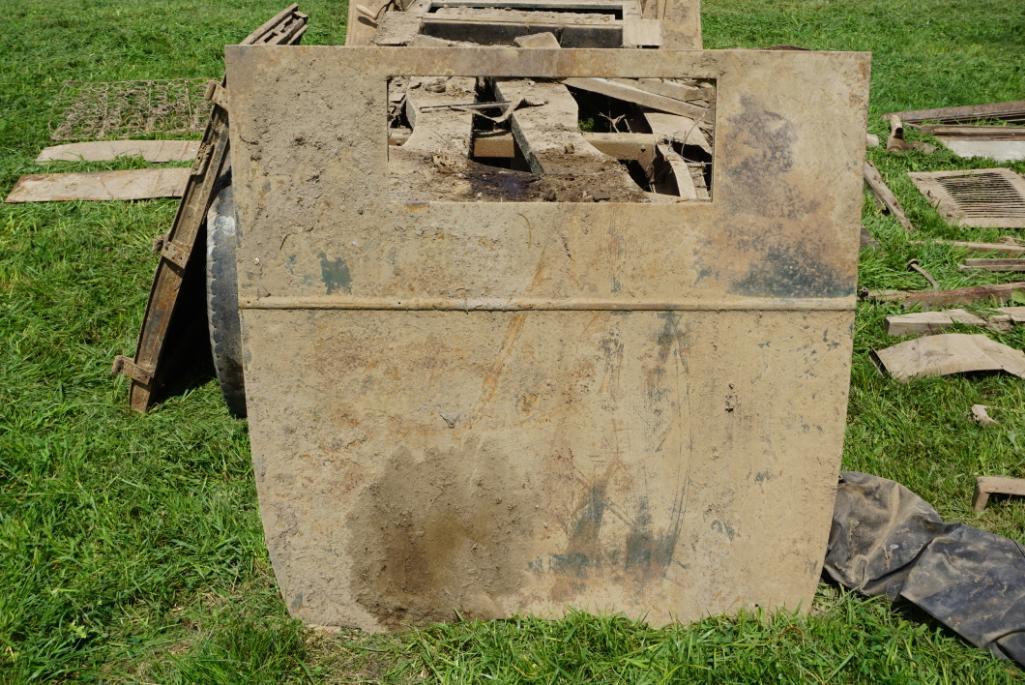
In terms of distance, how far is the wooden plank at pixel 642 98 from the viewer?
19.8 feet

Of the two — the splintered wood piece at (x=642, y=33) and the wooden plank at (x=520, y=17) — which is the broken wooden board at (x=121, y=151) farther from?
the splintered wood piece at (x=642, y=33)

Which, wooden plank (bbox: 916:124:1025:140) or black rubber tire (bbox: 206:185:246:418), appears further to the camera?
wooden plank (bbox: 916:124:1025:140)

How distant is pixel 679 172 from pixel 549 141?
2.13 ft

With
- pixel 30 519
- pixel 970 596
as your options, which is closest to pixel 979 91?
pixel 970 596

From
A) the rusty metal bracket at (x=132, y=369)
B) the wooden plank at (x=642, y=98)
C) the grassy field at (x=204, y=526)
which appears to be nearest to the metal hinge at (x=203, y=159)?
the rusty metal bracket at (x=132, y=369)

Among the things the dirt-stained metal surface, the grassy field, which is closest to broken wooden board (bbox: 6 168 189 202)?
the grassy field

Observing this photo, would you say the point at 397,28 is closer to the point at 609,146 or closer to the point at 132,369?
the point at 609,146

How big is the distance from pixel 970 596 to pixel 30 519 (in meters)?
3.07

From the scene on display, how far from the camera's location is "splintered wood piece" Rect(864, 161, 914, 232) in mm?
6605

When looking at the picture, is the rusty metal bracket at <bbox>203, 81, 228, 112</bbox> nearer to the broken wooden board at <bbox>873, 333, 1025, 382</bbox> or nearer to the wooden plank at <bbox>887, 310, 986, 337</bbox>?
the broken wooden board at <bbox>873, 333, 1025, 382</bbox>

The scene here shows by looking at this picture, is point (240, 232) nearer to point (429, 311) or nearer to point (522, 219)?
point (429, 311)

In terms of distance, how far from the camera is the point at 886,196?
6883 mm

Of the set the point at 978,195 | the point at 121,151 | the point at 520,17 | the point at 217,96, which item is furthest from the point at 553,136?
the point at 121,151

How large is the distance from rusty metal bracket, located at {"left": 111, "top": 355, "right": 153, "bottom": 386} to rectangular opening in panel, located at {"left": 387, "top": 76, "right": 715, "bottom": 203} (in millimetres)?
1378
